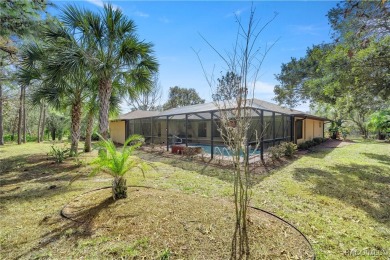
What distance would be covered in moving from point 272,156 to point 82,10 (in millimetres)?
9620

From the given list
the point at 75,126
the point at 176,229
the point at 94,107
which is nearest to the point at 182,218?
the point at 176,229

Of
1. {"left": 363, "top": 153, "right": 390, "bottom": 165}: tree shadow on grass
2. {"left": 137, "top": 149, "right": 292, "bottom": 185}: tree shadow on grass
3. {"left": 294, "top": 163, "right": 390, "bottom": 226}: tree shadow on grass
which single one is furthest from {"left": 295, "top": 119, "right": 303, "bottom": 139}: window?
{"left": 137, "top": 149, "right": 292, "bottom": 185}: tree shadow on grass

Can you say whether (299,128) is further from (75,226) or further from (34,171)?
(34,171)

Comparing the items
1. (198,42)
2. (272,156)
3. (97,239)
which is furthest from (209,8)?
(272,156)

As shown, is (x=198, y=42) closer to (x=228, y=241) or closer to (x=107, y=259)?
(x=228, y=241)

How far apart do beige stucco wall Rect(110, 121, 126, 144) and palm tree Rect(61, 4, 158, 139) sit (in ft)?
39.8

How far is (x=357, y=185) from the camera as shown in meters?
6.00

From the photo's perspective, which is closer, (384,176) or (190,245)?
(190,245)

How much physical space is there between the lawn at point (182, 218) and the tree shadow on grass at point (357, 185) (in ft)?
0.09

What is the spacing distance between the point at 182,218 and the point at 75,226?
5.85 feet

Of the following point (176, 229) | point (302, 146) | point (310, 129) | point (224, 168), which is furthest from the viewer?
point (310, 129)

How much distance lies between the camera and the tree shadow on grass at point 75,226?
9.79ft

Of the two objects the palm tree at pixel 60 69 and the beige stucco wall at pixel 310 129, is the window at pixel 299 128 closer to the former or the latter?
the beige stucco wall at pixel 310 129

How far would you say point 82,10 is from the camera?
22.0 feet
